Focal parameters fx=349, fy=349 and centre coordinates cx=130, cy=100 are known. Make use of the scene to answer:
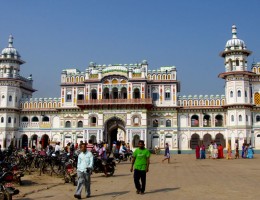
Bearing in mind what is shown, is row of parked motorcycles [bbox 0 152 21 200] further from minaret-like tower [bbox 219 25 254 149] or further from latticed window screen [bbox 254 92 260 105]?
latticed window screen [bbox 254 92 260 105]

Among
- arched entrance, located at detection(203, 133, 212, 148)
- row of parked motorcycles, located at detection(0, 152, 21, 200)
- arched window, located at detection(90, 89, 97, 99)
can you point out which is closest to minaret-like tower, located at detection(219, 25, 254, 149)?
arched entrance, located at detection(203, 133, 212, 148)

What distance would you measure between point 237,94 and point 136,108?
11612 mm

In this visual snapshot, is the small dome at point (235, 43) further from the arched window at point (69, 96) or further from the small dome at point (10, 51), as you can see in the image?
the small dome at point (10, 51)

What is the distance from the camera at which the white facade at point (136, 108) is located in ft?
131

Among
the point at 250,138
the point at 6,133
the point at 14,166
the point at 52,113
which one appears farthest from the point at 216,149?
the point at 6,133

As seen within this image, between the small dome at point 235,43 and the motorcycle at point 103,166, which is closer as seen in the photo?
the motorcycle at point 103,166

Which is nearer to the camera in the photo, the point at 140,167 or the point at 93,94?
the point at 140,167

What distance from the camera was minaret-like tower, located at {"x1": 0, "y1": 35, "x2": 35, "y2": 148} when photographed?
43.7 metres

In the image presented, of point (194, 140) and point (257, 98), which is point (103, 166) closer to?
point (194, 140)

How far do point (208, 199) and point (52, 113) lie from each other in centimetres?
3792

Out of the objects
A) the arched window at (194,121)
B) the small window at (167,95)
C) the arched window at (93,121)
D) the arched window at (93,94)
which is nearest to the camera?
the arched window at (93,121)

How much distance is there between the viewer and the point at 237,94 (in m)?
39.5

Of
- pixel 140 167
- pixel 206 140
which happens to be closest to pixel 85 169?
pixel 140 167

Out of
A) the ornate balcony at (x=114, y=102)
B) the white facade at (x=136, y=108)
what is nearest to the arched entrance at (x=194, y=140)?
the white facade at (x=136, y=108)
